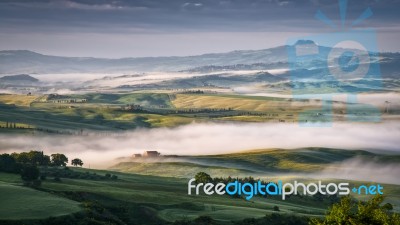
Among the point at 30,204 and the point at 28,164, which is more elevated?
the point at 28,164

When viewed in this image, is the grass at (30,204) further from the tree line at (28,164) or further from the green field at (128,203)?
the tree line at (28,164)

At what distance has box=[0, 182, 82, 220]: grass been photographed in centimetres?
10194

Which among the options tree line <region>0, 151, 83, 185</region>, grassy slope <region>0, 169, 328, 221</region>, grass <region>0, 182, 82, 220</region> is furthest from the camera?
tree line <region>0, 151, 83, 185</region>

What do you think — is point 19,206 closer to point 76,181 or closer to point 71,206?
point 71,206

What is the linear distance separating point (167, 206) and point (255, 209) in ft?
57.3

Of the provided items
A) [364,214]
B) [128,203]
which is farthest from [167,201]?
[364,214]

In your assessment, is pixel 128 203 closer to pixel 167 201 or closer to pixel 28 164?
pixel 167 201

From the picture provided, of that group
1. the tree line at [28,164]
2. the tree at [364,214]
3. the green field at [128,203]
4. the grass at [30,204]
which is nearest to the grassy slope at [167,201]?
the green field at [128,203]

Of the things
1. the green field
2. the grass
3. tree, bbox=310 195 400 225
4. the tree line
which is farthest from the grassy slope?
tree, bbox=310 195 400 225

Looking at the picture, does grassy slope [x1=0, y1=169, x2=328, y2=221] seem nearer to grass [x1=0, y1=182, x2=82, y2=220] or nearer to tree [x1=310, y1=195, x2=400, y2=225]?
grass [x1=0, y1=182, x2=82, y2=220]

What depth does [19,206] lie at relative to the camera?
106 m

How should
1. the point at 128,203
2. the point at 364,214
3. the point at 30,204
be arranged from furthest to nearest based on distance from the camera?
1. the point at 128,203
2. the point at 30,204
3. the point at 364,214

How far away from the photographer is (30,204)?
10850 centimetres

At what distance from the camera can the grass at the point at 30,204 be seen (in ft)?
334
